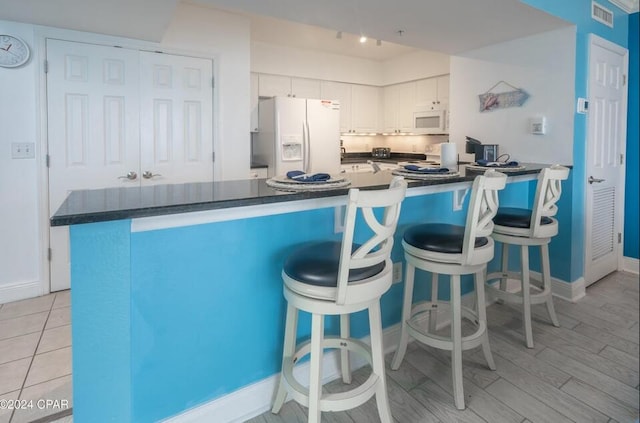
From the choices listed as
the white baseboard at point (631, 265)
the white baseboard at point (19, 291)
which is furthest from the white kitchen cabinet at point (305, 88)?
the white baseboard at point (631, 265)

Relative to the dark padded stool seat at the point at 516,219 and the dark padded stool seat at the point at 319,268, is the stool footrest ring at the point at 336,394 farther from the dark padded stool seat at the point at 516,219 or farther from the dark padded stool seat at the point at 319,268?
the dark padded stool seat at the point at 516,219

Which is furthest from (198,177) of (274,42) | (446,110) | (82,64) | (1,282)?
(446,110)

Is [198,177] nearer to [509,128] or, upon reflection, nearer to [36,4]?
[36,4]

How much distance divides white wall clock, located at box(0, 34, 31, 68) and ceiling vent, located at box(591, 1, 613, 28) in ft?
14.0

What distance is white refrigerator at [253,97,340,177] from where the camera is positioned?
4.21 metres

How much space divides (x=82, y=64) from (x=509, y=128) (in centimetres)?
354

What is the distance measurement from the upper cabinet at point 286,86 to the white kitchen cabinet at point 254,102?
0.18ft

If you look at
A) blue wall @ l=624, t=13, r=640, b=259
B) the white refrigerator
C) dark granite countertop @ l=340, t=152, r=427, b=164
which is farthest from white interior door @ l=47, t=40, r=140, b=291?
blue wall @ l=624, t=13, r=640, b=259

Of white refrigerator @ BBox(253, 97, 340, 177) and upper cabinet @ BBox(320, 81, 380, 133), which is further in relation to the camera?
upper cabinet @ BBox(320, 81, 380, 133)

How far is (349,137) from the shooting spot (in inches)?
243

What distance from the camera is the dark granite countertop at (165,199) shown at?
1090 mm

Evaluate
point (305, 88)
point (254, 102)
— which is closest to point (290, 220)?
point (254, 102)

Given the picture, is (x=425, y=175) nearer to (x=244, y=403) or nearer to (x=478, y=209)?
(x=478, y=209)

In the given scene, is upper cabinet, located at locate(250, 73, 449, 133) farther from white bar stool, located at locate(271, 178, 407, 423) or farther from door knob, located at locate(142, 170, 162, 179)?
white bar stool, located at locate(271, 178, 407, 423)
